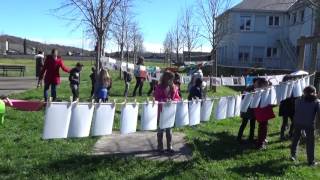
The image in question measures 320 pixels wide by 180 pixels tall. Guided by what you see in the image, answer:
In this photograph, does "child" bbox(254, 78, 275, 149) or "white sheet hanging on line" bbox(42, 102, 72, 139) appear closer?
"white sheet hanging on line" bbox(42, 102, 72, 139)

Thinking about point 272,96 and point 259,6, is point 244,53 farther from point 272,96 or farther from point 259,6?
point 272,96

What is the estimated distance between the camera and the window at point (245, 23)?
198ft

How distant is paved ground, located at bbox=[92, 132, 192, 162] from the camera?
10352mm

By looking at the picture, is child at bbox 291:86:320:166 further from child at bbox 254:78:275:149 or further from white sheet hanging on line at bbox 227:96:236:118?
white sheet hanging on line at bbox 227:96:236:118

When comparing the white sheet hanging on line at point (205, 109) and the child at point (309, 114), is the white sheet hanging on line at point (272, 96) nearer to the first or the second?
the child at point (309, 114)

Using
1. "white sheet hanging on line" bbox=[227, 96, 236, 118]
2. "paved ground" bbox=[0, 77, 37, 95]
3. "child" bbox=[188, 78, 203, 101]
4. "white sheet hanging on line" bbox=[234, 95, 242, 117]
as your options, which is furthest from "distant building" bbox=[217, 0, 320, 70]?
"white sheet hanging on line" bbox=[227, 96, 236, 118]

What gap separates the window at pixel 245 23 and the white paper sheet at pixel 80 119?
5398 centimetres

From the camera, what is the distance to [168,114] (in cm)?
960

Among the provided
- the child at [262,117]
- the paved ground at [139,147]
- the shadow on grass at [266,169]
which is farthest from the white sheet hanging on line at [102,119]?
the child at [262,117]

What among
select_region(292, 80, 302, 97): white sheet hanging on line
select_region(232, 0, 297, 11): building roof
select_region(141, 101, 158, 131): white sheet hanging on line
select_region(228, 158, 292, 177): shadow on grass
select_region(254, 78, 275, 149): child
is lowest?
select_region(228, 158, 292, 177): shadow on grass

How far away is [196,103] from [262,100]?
6.72 feet

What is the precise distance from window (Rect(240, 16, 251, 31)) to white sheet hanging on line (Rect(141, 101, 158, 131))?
172 feet

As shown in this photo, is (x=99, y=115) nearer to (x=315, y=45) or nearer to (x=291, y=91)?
(x=291, y=91)

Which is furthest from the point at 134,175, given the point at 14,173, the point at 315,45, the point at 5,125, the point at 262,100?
the point at 315,45
